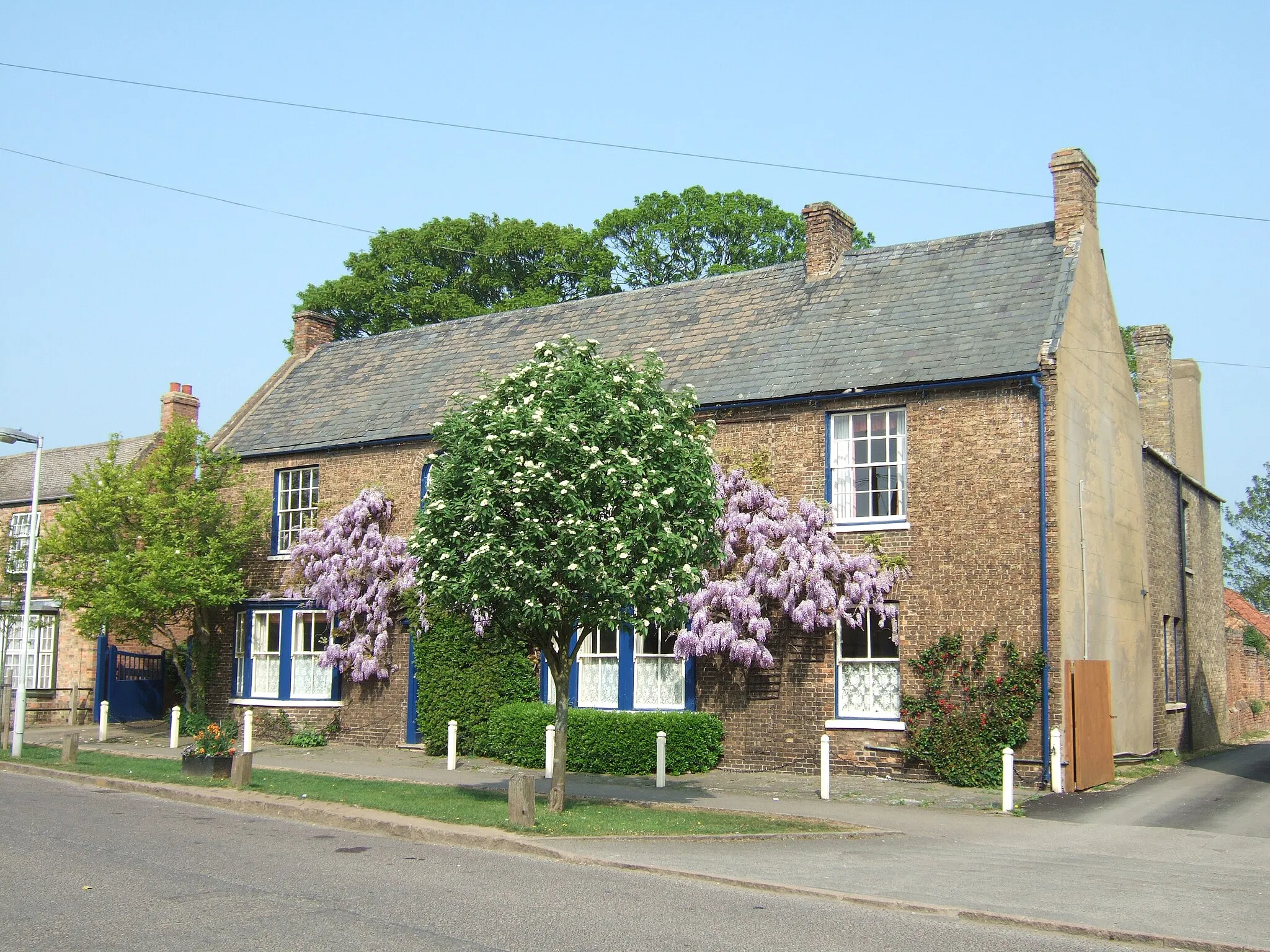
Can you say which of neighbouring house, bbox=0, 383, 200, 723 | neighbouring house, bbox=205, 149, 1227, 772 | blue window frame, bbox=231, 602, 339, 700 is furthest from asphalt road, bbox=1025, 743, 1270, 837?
neighbouring house, bbox=0, 383, 200, 723

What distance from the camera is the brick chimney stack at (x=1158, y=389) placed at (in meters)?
28.5

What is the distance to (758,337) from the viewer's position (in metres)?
23.9

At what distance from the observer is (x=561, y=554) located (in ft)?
48.1

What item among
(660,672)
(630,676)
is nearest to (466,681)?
(630,676)

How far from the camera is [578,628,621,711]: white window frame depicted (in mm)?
23094

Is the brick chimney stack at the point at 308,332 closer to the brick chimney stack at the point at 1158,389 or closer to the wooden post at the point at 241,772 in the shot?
the wooden post at the point at 241,772

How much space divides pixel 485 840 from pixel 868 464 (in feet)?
34.1

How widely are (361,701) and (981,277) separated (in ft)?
50.9

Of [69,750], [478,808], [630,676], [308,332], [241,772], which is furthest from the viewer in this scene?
[308,332]

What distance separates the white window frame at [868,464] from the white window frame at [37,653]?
2192 cm

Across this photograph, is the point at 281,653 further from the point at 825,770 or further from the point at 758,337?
the point at 825,770

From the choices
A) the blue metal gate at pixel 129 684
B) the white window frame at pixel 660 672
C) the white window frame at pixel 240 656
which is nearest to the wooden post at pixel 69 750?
the white window frame at pixel 240 656

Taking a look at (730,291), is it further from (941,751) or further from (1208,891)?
(1208,891)


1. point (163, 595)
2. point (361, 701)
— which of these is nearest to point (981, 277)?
point (361, 701)
